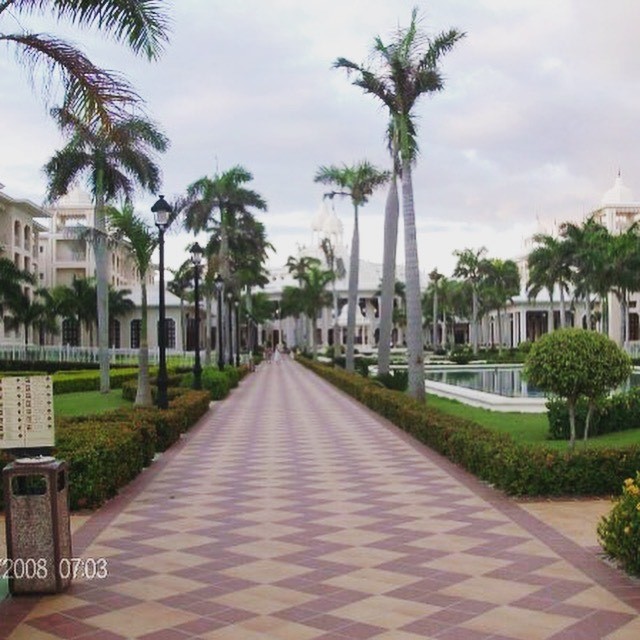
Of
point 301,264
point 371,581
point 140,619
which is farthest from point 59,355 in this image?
point 140,619

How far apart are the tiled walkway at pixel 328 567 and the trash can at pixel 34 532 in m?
0.13

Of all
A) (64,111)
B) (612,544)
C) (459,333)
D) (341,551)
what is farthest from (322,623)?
(459,333)

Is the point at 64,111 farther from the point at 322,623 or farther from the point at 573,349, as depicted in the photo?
the point at 573,349

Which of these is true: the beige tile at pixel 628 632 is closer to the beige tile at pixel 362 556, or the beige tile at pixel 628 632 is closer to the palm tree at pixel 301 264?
the beige tile at pixel 362 556

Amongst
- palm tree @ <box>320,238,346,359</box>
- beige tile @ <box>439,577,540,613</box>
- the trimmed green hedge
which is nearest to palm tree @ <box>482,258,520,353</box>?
palm tree @ <box>320,238,346,359</box>

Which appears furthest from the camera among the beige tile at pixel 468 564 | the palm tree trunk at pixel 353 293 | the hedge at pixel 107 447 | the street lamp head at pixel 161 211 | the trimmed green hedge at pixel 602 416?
the palm tree trunk at pixel 353 293

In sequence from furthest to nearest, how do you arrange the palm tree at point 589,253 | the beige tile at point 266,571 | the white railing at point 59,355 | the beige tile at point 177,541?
the white railing at point 59,355 < the palm tree at point 589,253 < the beige tile at point 177,541 < the beige tile at point 266,571

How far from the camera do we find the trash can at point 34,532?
5.98 m

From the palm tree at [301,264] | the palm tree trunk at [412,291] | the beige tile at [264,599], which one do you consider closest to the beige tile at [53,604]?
the beige tile at [264,599]

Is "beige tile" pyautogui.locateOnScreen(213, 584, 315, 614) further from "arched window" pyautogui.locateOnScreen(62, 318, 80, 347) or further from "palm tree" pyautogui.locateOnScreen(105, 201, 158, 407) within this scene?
"arched window" pyautogui.locateOnScreen(62, 318, 80, 347)

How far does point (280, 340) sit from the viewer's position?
122375 millimetres

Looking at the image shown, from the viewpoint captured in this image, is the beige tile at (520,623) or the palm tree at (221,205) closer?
the beige tile at (520,623)

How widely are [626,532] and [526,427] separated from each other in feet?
34.6
